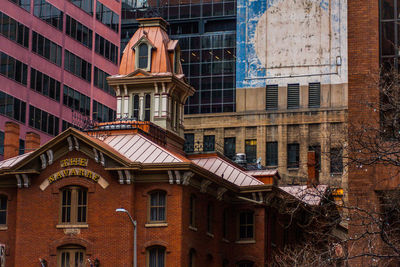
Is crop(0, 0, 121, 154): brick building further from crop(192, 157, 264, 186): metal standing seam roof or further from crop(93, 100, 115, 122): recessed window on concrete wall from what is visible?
crop(192, 157, 264, 186): metal standing seam roof

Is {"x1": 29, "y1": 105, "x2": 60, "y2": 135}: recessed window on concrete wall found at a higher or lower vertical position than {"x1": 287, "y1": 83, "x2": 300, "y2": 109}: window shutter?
lower

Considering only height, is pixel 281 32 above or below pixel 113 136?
Answer: above

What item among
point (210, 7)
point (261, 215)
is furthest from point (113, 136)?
point (210, 7)

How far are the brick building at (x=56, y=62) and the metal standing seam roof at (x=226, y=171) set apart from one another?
16.7 meters

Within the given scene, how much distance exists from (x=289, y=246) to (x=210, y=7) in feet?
203

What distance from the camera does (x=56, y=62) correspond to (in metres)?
92.8

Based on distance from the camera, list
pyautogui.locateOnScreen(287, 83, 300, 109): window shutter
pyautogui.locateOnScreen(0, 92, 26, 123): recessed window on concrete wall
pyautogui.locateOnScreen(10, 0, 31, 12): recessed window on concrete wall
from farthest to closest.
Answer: pyautogui.locateOnScreen(287, 83, 300, 109): window shutter < pyautogui.locateOnScreen(10, 0, 31, 12): recessed window on concrete wall < pyautogui.locateOnScreen(0, 92, 26, 123): recessed window on concrete wall

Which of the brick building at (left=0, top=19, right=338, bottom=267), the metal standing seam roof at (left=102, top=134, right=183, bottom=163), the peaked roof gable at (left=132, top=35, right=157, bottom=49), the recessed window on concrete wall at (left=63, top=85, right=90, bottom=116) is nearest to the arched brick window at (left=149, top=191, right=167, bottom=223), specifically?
the brick building at (left=0, top=19, right=338, bottom=267)

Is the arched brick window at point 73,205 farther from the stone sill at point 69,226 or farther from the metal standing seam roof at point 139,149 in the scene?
the metal standing seam roof at point 139,149

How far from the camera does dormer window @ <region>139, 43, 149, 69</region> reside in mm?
67250

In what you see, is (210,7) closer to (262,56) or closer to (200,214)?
(262,56)

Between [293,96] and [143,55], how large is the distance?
52964 mm

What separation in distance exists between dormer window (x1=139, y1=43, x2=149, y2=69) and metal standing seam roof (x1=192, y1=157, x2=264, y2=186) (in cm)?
722

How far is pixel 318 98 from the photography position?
117250 mm
